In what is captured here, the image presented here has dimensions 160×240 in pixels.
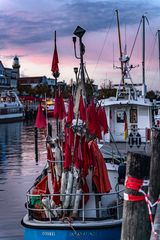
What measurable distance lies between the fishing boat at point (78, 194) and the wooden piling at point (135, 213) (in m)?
3.56

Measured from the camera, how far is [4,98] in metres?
125

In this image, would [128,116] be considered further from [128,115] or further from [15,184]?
[15,184]

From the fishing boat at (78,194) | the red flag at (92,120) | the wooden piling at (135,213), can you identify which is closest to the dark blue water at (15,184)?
the fishing boat at (78,194)

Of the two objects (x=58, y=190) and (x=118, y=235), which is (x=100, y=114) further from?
(x=118, y=235)

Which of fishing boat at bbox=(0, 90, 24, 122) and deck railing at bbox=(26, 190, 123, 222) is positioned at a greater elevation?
fishing boat at bbox=(0, 90, 24, 122)

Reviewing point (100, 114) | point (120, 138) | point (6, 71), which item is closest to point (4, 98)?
point (6, 71)

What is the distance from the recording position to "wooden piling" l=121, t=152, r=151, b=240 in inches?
330

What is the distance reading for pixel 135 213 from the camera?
331 inches

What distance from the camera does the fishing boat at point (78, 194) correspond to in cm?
1191

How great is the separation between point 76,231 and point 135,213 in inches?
146

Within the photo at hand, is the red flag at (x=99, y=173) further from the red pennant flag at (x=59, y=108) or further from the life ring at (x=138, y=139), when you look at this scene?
the life ring at (x=138, y=139)

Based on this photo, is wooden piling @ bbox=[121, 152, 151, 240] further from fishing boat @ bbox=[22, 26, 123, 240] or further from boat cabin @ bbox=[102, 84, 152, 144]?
boat cabin @ bbox=[102, 84, 152, 144]

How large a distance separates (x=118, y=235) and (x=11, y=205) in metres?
8.91

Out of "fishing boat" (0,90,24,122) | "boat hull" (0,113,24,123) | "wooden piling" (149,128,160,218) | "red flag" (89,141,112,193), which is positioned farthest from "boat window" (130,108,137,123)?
"fishing boat" (0,90,24,122)
